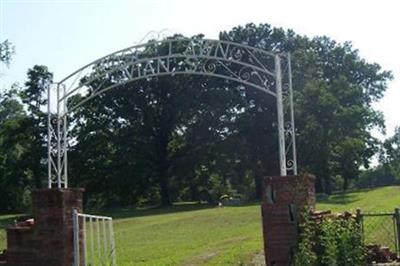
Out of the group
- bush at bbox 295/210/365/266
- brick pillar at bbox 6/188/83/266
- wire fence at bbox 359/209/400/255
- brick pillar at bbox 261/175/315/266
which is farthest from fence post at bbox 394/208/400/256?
brick pillar at bbox 6/188/83/266

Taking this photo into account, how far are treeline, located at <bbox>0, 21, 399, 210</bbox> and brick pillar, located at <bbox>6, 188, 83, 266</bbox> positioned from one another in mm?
32154

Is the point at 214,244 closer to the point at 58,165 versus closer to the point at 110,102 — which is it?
the point at 58,165

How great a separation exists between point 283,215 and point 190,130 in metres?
36.5

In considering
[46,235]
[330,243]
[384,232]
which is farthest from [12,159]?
[330,243]

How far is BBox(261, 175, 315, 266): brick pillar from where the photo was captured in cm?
1099

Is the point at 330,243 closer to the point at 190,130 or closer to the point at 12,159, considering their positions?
the point at 190,130

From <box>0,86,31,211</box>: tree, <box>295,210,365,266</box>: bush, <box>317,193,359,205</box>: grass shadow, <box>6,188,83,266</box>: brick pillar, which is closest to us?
<box>295,210,365,266</box>: bush

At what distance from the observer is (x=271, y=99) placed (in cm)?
4400

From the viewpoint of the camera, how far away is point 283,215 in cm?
1104

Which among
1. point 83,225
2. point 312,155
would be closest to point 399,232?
point 83,225

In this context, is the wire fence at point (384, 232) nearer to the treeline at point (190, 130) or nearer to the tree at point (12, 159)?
the treeline at point (190, 130)

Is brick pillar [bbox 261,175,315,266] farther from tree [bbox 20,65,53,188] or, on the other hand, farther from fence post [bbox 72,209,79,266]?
tree [bbox 20,65,53,188]

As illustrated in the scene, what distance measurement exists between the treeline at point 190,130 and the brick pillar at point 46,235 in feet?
105

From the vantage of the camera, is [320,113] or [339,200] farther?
[320,113]
